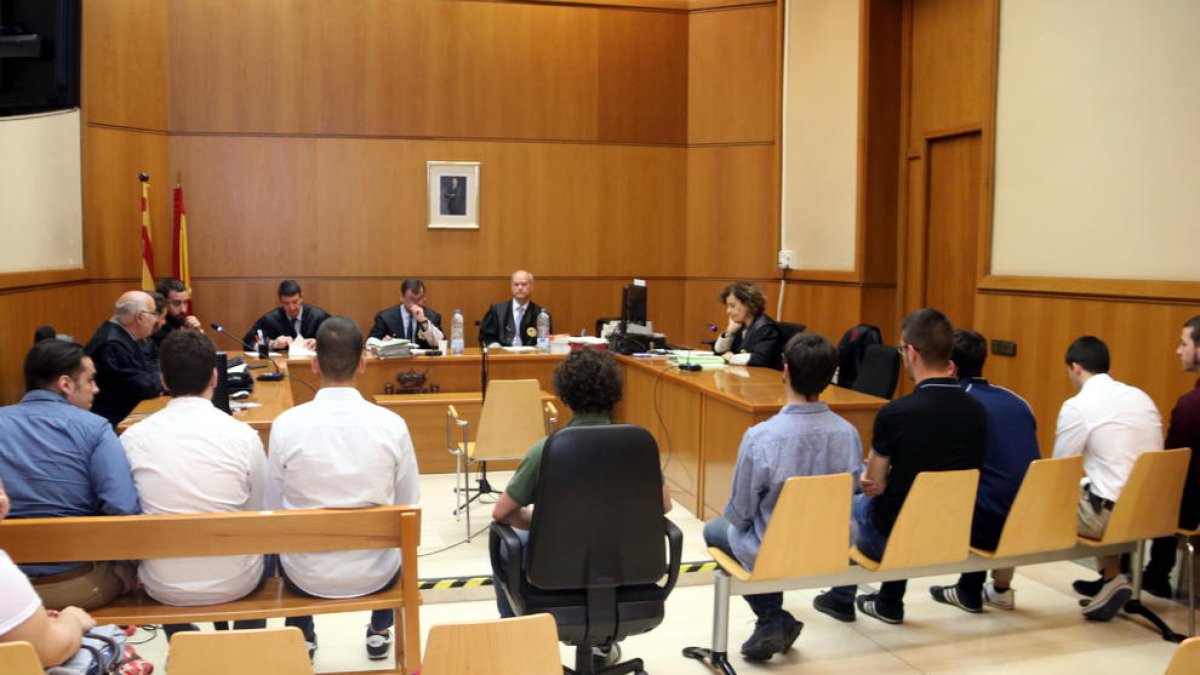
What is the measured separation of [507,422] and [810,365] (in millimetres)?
2374

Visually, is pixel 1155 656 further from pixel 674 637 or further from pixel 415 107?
pixel 415 107

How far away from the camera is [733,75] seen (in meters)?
9.13

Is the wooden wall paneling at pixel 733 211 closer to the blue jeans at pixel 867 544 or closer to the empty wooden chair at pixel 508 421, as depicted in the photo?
the empty wooden chair at pixel 508 421

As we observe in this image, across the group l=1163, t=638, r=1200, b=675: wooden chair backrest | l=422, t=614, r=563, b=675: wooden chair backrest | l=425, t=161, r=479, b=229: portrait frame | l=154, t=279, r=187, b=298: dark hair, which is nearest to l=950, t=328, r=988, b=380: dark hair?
l=1163, t=638, r=1200, b=675: wooden chair backrest

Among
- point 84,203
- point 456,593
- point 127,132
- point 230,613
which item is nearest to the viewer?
point 230,613

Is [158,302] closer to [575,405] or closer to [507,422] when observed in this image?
[507,422]

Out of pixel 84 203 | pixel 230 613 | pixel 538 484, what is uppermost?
pixel 84 203

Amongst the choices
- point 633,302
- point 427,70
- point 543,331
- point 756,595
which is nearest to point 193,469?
point 756,595

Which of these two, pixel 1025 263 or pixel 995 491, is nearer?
pixel 995 491

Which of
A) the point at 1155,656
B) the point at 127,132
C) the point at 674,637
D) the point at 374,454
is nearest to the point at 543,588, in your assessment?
the point at 374,454

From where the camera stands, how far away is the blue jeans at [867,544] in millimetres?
3787

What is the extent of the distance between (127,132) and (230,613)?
6.10 m

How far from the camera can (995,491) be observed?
158 inches

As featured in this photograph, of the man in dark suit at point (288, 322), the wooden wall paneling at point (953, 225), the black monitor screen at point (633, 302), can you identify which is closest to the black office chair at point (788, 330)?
the black monitor screen at point (633, 302)
